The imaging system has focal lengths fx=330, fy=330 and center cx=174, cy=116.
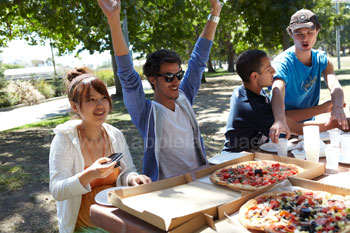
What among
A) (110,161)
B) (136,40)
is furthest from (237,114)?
(136,40)

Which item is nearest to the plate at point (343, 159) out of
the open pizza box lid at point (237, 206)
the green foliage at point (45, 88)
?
the open pizza box lid at point (237, 206)

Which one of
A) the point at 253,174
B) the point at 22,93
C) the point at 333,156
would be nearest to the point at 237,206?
the point at 253,174

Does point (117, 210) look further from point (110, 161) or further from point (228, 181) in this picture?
point (228, 181)

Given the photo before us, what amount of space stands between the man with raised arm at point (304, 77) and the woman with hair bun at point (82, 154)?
132cm

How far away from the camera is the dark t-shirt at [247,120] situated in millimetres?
2717

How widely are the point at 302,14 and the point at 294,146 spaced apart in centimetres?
122

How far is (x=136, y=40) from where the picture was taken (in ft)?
48.2

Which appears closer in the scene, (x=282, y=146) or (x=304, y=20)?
(x=282, y=146)

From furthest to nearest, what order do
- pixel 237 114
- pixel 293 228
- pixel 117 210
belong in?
pixel 237 114 → pixel 117 210 → pixel 293 228

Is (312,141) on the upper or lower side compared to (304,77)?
lower

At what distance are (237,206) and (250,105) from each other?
140 cm

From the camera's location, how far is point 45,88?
23422mm

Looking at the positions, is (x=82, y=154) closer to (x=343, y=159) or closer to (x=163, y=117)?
(x=163, y=117)

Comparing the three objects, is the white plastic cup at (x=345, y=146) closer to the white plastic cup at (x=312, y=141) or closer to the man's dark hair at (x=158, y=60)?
the white plastic cup at (x=312, y=141)
